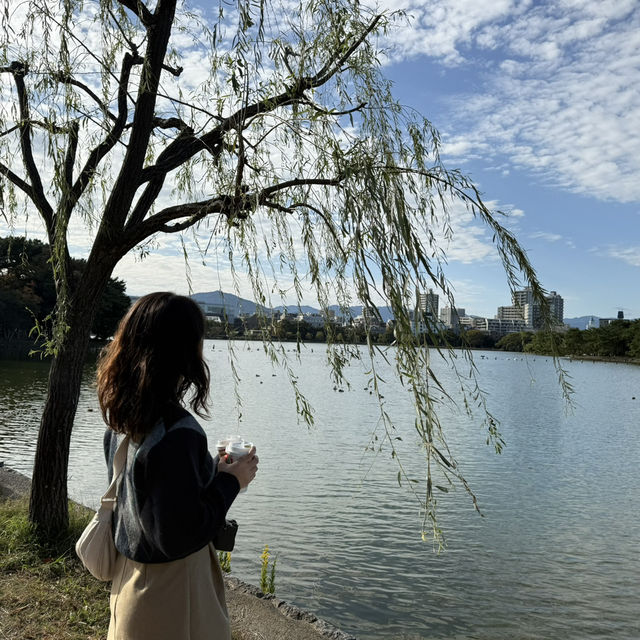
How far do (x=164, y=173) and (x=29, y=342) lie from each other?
41378mm

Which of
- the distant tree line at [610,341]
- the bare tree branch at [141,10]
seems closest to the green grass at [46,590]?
the bare tree branch at [141,10]

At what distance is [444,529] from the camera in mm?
7418

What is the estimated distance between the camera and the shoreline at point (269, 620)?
312 centimetres

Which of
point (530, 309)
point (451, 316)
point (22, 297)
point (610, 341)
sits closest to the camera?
point (451, 316)

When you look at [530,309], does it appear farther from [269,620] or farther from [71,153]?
[71,153]

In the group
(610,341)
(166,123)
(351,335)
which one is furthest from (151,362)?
(610,341)

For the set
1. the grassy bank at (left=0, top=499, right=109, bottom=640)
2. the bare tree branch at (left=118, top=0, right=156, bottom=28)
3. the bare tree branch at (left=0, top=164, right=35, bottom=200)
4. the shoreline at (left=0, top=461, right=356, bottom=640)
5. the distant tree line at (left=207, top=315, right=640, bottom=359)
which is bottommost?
the shoreline at (left=0, top=461, right=356, bottom=640)

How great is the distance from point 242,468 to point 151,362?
1.19 ft

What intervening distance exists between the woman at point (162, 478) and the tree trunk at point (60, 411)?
2372 mm

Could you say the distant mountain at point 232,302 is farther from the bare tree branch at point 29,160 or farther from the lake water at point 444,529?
the bare tree branch at point 29,160

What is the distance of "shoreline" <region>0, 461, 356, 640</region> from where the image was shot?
3.12m

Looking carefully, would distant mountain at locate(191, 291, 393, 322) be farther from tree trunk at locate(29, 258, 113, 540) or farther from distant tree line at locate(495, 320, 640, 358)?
distant tree line at locate(495, 320, 640, 358)

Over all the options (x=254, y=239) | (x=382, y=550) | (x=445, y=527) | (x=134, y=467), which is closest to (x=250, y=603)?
(x=254, y=239)

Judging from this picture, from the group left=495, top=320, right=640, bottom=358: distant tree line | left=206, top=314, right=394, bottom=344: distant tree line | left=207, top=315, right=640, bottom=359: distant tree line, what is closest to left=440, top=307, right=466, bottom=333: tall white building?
left=207, top=315, right=640, bottom=359: distant tree line
